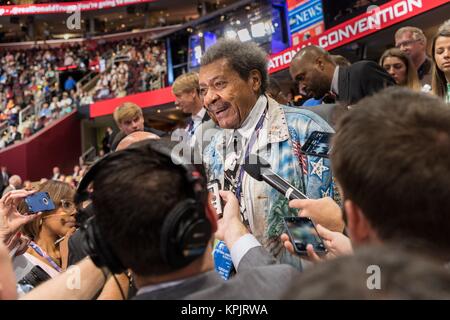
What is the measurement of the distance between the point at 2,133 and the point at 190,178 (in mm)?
15731

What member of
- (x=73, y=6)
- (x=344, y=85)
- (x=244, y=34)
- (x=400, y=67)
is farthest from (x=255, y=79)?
(x=244, y=34)

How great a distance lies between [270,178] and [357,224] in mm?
467

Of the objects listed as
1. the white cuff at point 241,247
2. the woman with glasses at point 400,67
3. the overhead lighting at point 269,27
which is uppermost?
the overhead lighting at point 269,27

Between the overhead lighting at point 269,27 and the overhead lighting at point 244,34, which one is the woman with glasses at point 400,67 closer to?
the overhead lighting at point 269,27

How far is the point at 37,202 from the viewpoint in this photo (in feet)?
5.93

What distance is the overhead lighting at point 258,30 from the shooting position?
12484mm

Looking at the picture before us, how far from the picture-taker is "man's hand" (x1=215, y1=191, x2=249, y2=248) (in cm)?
123

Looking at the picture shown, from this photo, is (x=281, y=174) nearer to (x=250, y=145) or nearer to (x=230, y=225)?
(x=250, y=145)

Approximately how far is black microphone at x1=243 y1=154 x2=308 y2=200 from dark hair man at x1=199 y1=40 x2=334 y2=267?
0.16 m

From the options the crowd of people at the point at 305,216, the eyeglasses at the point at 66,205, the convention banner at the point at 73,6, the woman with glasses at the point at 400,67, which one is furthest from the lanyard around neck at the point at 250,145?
the convention banner at the point at 73,6

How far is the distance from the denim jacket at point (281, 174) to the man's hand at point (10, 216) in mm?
700

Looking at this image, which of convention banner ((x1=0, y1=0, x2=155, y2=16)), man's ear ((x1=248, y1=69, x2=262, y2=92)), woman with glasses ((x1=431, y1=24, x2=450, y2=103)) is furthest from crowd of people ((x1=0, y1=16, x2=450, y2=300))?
convention banner ((x1=0, y1=0, x2=155, y2=16))

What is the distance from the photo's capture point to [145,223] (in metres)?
0.88

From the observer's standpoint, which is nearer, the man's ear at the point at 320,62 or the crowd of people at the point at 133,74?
the man's ear at the point at 320,62
